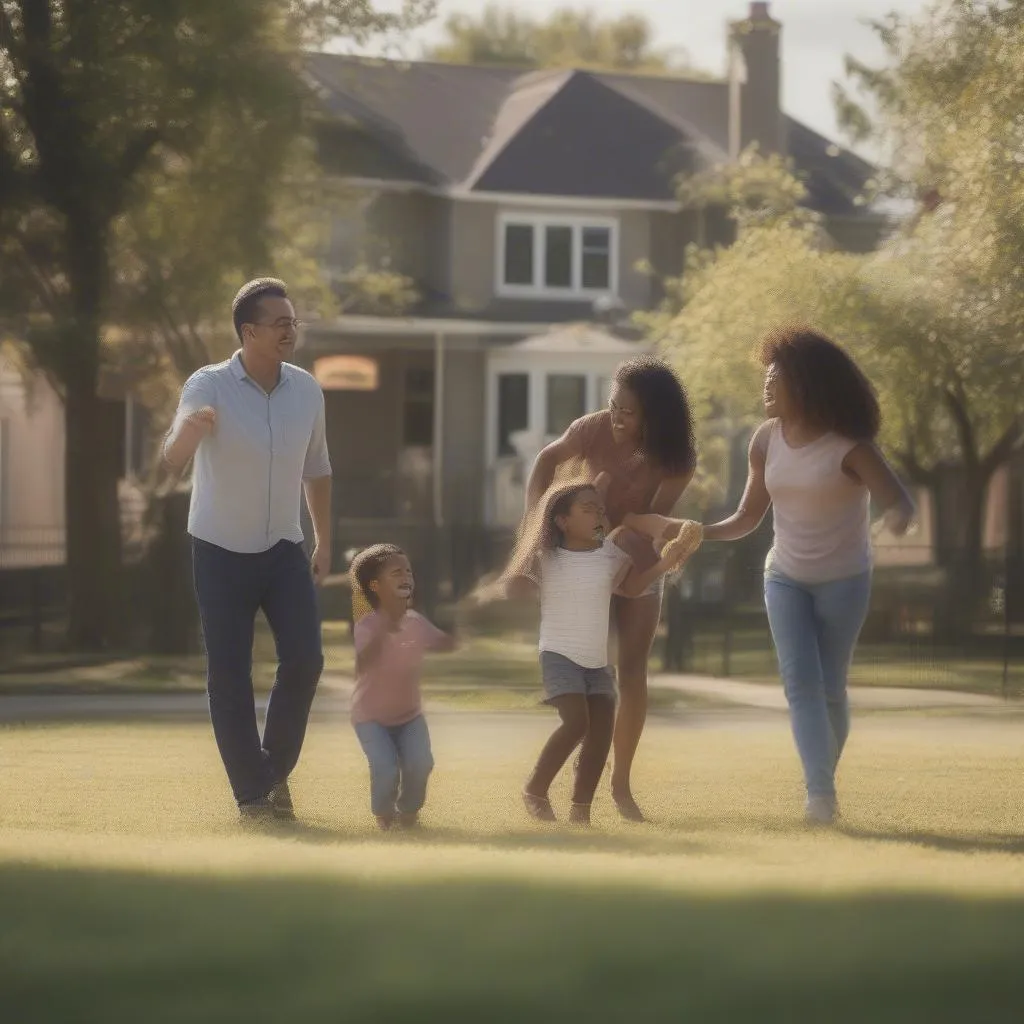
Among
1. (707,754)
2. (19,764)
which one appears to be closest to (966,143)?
(707,754)

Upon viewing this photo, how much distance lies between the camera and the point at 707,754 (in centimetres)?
1348

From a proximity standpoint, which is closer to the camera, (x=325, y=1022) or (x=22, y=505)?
(x=325, y=1022)

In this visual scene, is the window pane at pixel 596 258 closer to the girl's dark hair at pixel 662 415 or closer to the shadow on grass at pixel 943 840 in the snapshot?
the girl's dark hair at pixel 662 415

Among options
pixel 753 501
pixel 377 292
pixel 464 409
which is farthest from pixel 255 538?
pixel 464 409

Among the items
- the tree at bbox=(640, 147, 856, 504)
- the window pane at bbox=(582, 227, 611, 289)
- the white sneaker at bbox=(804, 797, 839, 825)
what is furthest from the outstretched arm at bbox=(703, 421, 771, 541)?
the window pane at bbox=(582, 227, 611, 289)

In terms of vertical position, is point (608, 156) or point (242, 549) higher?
point (608, 156)

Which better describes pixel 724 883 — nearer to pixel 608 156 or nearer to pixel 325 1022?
pixel 325 1022

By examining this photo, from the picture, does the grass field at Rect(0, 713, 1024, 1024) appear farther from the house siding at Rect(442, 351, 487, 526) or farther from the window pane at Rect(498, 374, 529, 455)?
the window pane at Rect(498, 374, 529, 455)

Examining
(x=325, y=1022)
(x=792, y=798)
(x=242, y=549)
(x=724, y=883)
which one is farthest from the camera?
(x=792, y=798)

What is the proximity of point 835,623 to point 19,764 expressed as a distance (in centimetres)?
503

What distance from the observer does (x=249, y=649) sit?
9172mm

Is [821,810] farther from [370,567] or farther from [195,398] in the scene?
[195,398]

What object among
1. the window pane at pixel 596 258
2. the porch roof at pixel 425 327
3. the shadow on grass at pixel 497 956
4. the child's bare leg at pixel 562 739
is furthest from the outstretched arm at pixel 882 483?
the window pane at pixel 596 258

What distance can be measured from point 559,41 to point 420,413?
108 feet
